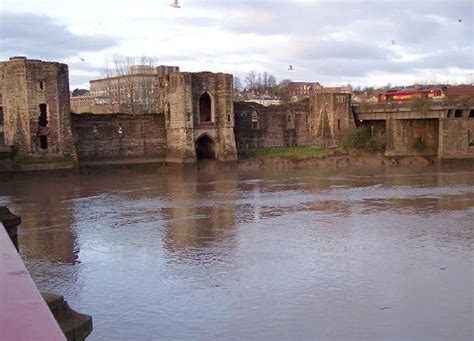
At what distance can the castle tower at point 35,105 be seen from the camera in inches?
1170

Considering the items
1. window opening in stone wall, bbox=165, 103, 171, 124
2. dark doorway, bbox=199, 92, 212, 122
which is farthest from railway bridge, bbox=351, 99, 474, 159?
window opening in stone wall, bbox=165, 103, 171, 124

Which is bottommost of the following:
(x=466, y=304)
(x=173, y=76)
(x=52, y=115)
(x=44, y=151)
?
(x=466, y=304)

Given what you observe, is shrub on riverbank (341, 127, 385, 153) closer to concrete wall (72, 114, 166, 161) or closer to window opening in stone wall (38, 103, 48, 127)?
concrete wall (72, 114, 166, 161)

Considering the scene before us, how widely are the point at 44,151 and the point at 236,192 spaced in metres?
12.5

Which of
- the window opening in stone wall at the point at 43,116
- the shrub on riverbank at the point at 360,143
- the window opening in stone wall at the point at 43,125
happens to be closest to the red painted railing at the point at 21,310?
the window opening in stone wall at the point at 43,125

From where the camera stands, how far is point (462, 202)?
20.0m

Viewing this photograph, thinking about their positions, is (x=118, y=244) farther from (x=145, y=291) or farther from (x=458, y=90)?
(x=458, y=90)

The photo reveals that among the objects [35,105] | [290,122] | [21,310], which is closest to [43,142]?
[35,105]

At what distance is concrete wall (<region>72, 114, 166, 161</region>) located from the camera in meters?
33.5

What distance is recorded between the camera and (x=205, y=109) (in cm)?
3809

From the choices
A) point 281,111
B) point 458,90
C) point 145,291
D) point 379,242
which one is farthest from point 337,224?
point 458,90

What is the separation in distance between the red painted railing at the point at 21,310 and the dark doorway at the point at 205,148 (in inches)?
1343

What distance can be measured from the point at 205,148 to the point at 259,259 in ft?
83.7

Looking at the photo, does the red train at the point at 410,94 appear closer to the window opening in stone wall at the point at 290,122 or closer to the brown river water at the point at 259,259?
the window opening in stone wall at the point at 290,122
